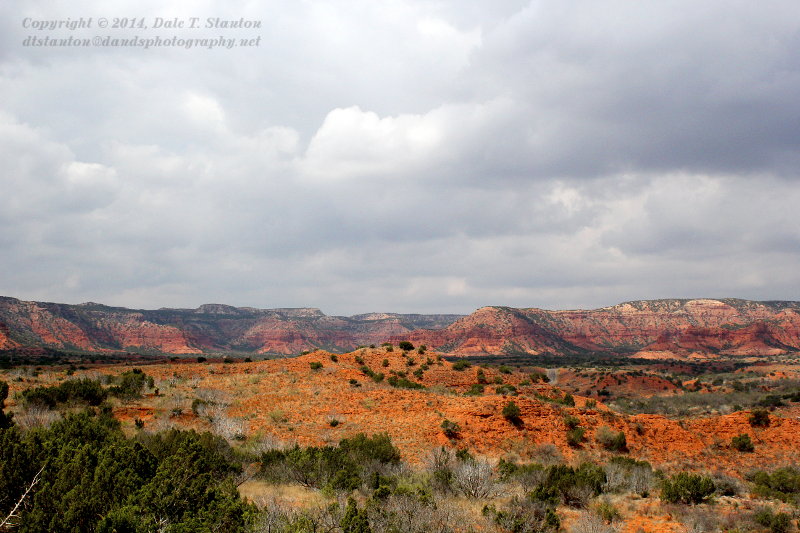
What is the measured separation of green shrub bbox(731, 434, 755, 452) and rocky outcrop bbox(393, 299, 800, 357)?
403 feet

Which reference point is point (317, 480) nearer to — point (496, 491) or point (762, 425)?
point (496, 491)

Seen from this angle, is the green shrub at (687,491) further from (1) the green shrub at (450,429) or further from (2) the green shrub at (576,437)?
(1) the green shrub at (450,429)

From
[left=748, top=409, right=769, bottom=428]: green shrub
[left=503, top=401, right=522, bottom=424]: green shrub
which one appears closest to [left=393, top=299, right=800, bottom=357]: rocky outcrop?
[left=748, top=409, right=769, bottom=428]: green shrub

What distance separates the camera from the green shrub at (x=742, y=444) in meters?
23.3

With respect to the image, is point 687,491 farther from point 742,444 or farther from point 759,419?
point 759,419

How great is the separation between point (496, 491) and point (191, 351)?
170 m

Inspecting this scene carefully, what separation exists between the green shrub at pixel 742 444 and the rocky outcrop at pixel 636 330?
123 meters

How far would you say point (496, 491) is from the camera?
42.3ft

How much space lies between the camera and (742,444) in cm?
2336

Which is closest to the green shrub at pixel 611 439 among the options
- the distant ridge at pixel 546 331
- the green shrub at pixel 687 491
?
the green shrub at pixel 687 491

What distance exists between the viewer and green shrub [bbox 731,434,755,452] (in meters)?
23.3

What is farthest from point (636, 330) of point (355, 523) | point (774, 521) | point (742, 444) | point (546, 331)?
point (355, 523)

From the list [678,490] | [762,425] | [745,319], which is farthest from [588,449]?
[745,319]

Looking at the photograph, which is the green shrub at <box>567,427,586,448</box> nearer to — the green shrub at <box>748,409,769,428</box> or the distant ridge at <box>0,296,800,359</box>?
the green shrub at <box>748,409,769,428</box>
